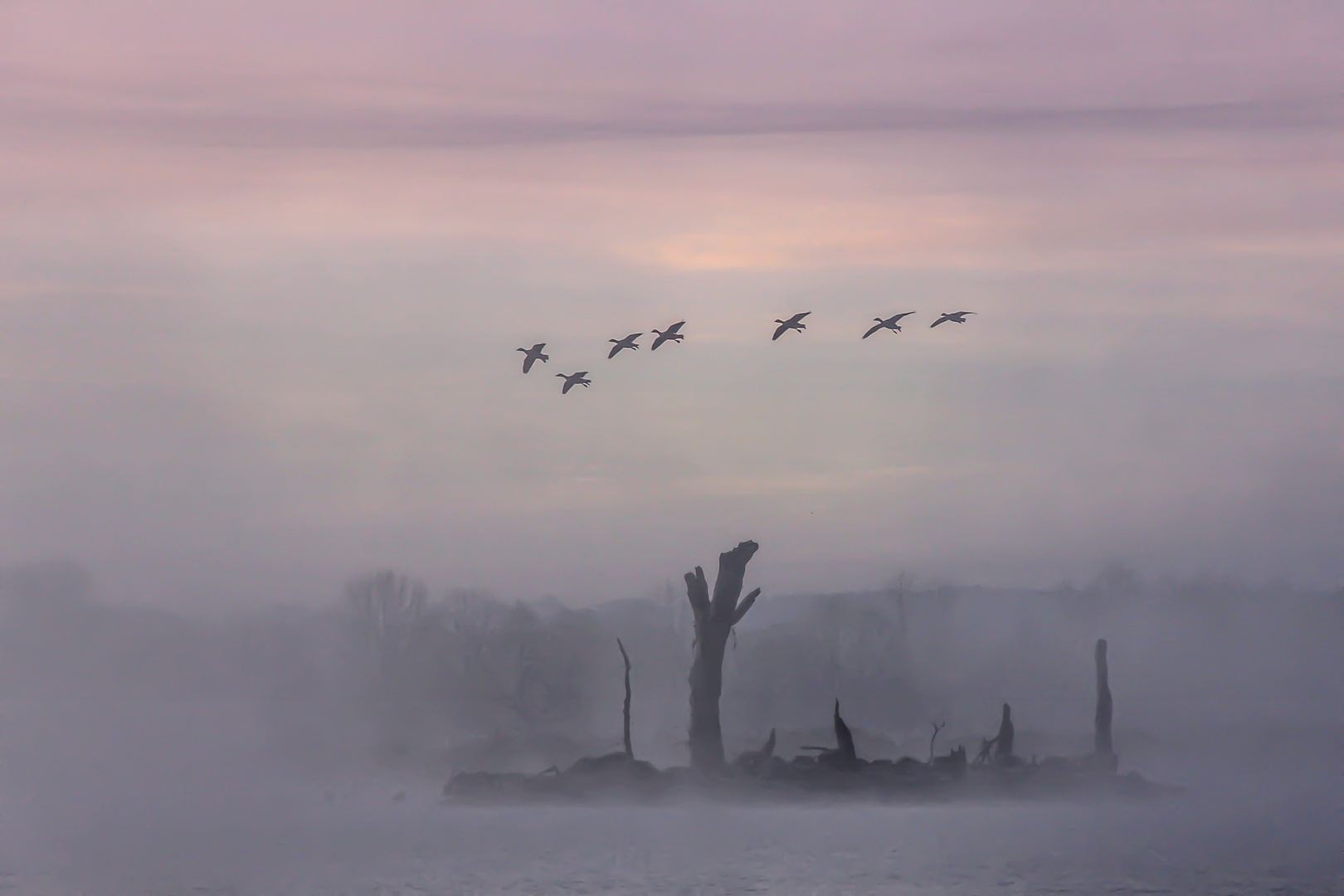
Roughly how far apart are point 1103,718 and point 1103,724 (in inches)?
11.4

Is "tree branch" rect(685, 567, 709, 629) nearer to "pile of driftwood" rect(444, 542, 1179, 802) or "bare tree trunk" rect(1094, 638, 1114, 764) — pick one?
"pile of driftwood" rect(444, 542, 1179, 802)

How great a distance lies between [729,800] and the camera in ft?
240

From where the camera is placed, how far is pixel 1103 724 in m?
77.2

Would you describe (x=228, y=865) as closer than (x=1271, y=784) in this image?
Yes

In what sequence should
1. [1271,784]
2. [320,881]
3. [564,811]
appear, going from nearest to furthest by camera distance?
[320,881] < [564,811] < [1271,784]

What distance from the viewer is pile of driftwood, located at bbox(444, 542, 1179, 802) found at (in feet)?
240

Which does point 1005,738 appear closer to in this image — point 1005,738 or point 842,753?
point 1005,738

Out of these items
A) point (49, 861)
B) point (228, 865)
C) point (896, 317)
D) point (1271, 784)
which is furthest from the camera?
point (1271, 784)

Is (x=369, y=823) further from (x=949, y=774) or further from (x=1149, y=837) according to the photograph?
(x=1149, y=837)

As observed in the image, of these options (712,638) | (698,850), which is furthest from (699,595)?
(698,850)

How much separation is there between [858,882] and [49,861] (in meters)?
33.7

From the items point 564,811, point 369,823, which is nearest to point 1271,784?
point 564,811

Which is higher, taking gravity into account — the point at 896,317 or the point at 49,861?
the point at 896,317

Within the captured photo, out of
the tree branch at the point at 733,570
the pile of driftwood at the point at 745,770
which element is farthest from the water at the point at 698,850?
the tree branch at the point at 733,570
